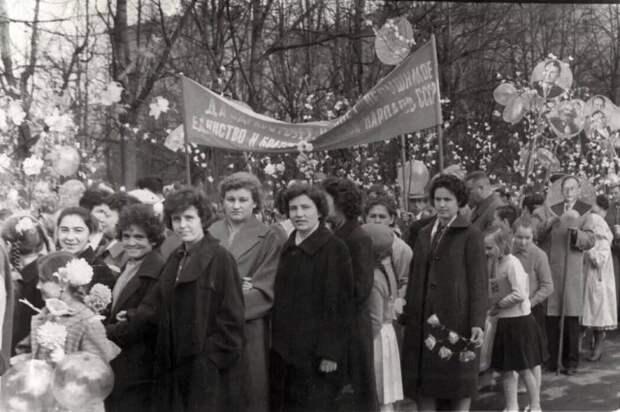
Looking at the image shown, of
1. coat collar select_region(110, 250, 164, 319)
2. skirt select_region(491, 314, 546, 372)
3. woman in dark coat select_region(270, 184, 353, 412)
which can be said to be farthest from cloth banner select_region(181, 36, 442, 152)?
coat collar select_region(110, 250, 164, 319)

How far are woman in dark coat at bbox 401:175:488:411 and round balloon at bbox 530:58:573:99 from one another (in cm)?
427

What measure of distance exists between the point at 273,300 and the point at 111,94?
20.2 ft

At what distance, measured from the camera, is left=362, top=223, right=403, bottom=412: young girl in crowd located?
518cm

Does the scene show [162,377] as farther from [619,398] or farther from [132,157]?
[132,157]

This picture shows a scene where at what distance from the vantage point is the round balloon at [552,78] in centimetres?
883

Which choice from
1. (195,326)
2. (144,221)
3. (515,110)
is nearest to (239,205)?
(144,221)

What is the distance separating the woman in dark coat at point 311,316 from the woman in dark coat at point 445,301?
0.54 meters

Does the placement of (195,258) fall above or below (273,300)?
above

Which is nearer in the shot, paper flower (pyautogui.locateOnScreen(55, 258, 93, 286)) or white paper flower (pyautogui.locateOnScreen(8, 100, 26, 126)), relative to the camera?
paper flower (pyautogui.locateOnScreen(55, 258, 93, 286))

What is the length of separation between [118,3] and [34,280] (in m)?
7.57

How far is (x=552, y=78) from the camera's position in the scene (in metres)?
8.84

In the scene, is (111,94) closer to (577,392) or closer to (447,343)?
(577,392)

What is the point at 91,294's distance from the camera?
13.2 ft

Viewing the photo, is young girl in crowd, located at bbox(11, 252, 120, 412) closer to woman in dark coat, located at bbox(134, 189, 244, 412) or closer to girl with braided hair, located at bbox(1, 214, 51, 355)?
woman in dark coat, located at bbox(134, 189, 244, 412)
